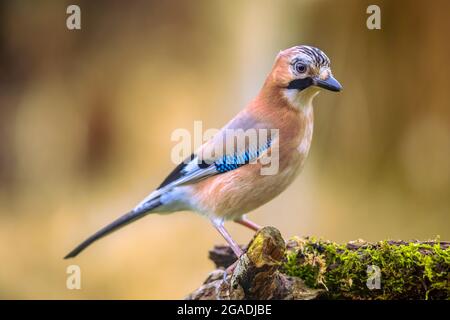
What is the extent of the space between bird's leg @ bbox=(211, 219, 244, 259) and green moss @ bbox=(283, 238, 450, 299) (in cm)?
36

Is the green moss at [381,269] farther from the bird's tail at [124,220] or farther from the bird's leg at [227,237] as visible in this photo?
the bird's tail at [124,220]

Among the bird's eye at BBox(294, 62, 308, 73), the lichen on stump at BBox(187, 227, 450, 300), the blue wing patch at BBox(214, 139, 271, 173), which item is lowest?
the lichen on stump at BBox(187, 227, 450, 300)

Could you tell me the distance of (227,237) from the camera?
4051 millimetres

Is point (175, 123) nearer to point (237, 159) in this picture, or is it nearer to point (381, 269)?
point (237, 159)

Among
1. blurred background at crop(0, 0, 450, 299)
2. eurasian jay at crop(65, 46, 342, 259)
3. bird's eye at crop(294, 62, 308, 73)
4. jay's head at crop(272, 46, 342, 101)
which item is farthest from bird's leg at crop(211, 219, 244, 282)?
blurred background at crop(0, 0, 450, 299)

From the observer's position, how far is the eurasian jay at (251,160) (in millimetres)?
4027

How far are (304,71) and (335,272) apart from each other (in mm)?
1158

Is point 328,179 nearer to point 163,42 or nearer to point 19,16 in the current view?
point 163,42

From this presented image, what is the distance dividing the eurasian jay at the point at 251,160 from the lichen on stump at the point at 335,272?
14.0 inches

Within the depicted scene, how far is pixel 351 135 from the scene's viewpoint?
21.1 ft

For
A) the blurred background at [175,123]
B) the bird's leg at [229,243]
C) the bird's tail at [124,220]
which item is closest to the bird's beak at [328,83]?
the bird's leg at [229,243]

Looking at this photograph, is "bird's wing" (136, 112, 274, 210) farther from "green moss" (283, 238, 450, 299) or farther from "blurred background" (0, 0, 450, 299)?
"blurred background" (0, 0, 450, 299)

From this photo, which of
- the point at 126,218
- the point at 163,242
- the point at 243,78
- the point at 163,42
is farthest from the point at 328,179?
the point at 126,218

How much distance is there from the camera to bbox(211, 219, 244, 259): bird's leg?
13.0 feet
